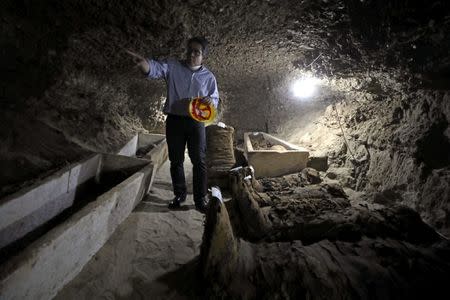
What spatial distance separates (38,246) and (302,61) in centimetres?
611

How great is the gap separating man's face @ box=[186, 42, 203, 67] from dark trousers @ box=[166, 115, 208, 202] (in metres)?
0.64

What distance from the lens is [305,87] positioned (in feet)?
22.9

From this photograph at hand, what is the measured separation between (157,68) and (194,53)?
0.44 m

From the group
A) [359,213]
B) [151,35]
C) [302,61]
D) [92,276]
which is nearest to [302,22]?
[302,61]

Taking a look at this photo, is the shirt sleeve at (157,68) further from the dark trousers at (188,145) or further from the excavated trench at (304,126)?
the excavated trench at (304,126)

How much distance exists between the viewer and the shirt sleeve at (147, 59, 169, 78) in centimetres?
291

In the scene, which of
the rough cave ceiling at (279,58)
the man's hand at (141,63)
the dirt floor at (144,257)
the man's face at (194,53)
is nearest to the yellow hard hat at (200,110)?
the man's face at (194,53)

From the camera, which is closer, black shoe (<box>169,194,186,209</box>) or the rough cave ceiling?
black shoe (<box>169,194,186,209</box>)

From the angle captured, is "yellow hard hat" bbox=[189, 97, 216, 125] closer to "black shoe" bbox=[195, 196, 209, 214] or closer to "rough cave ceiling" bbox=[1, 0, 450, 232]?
"black shoe" bbox=[195, 196, 209, 214]

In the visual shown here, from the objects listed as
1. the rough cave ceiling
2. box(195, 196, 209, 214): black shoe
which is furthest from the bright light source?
box(195, 196, 209, 214): black shoe

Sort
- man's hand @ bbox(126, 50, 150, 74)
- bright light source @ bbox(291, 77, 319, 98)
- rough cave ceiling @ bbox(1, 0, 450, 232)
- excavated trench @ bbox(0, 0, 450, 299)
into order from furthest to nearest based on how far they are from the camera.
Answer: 1. bright light source @ bbox(291, 77, 319, 98)
2. rough cave ceiling @ bbox(1, 0, 450, 232)
3. man's hand @ bbox(126, 50, 150, 74)
4. excavated trench @ bbox(0, 0, 450, 299)

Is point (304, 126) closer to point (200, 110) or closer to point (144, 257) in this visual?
point (200, 110)

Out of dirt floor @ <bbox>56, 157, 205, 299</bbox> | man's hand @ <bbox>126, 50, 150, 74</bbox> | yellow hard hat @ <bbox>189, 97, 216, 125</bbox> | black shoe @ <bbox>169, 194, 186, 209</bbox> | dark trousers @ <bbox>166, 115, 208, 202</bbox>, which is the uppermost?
man's hand @ <bbox>126, 50, 150, 74</bbox>

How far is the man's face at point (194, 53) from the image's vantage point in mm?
2996
